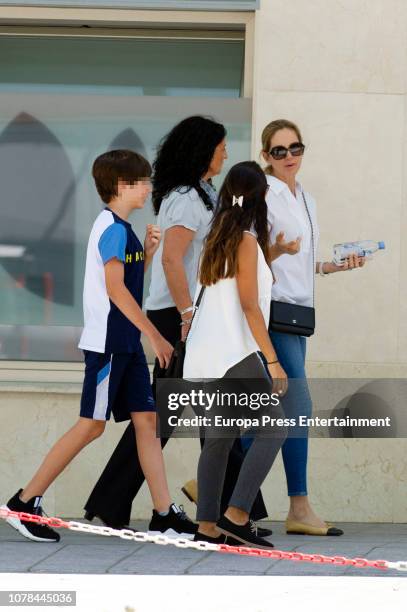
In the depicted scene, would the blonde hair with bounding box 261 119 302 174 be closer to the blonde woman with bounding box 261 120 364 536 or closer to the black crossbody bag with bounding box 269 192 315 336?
the blonde woman with bounding box 261 120 364 536

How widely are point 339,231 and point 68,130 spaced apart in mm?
1727

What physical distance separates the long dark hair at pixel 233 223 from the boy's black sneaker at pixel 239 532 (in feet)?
3.47

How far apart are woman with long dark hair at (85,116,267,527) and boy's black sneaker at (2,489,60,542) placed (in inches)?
12.8

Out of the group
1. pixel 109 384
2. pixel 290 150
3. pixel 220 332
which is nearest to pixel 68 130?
pixel 290 150

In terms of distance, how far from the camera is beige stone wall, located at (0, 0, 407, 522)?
8.21 m

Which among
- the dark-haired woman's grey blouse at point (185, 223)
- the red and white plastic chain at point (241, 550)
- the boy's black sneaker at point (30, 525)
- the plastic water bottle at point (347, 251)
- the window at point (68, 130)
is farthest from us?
the window at point (68, 130)

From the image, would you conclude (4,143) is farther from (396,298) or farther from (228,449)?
(228,449)

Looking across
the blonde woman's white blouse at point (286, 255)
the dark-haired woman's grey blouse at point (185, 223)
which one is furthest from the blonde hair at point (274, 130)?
the dark-haired woman's grey blouse at point (185, 223)

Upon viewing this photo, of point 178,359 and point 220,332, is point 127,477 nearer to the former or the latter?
point 178,359

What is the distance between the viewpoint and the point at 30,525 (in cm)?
679

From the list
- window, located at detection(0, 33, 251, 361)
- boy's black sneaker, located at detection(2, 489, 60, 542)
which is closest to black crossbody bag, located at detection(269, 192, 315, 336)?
boy's black sneaker, located at detection(2, 489, 60, 542)

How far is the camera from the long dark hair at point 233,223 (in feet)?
21.1

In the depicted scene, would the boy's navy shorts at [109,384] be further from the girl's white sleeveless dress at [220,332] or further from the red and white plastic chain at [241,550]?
the red and white plastic chain at [241,550]

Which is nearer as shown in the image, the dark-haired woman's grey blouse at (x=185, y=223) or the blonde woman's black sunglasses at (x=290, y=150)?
the dark-haired woman's grey blouse at (x=185, y=223)
